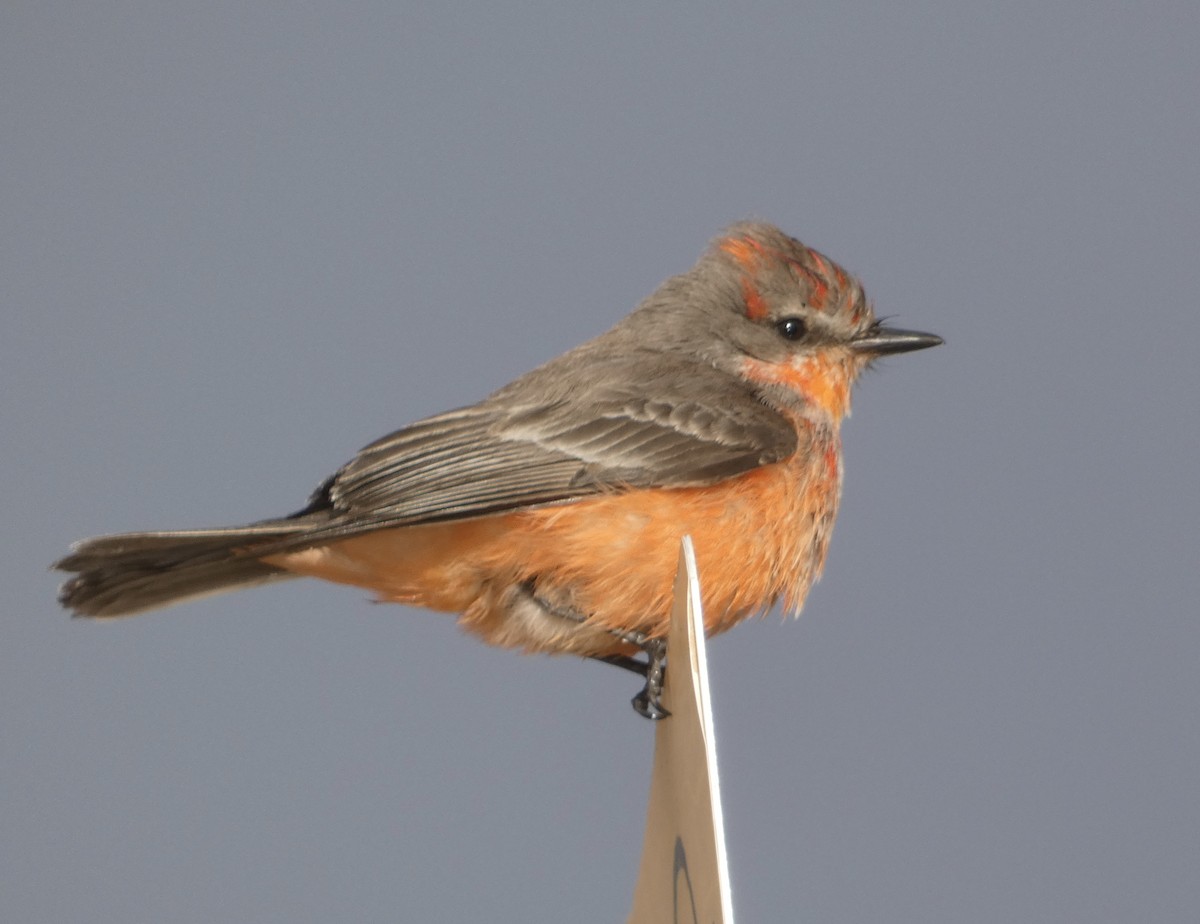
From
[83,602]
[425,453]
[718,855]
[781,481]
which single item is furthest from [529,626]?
[718,855]

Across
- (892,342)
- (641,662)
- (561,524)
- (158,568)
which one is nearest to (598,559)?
(561,524)

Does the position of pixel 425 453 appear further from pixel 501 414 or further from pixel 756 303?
pixel 756 303

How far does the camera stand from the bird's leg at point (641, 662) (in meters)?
1.85

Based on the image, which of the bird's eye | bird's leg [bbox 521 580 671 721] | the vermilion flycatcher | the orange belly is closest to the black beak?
the bird's eye

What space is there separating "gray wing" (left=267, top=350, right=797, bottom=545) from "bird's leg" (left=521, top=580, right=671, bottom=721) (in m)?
0.16

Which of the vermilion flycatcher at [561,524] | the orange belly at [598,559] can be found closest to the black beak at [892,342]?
the vermilion flycatcher at [561,524]

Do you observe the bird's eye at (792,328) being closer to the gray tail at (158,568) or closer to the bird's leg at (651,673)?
the bird's leg at (651,673)

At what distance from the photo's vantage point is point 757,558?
2.13 meters

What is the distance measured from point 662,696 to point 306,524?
2.13 ft

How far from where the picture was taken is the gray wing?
208 cm

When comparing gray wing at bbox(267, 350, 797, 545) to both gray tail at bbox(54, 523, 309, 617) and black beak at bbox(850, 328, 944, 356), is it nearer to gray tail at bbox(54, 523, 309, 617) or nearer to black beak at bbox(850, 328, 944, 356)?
gray tail at bbox(54, 523, 309, 617)

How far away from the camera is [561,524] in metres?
2.07

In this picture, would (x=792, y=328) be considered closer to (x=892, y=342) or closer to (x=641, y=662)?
(x=892, y=342)

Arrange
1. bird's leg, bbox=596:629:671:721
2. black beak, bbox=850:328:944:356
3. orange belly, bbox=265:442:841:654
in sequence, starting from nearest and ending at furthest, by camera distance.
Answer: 1. bird's leg, bbox=596:629:671:721
2. orange belly, bbox=265:442:841:654
3. black beak, bbox=850:328:944:356
